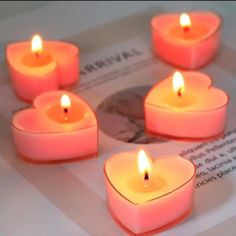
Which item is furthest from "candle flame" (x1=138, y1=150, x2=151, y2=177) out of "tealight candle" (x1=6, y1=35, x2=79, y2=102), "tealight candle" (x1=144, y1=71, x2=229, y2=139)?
"tealight candle" (x1=6, y1=35, x2=79, y2=102)

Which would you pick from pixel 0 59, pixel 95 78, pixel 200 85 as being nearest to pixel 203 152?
pixel 200 85

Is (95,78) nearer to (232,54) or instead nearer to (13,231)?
(232,54)

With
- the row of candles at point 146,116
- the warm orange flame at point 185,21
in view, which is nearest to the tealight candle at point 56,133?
the row of candles at point 146,116

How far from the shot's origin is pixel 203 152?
2.73 feet

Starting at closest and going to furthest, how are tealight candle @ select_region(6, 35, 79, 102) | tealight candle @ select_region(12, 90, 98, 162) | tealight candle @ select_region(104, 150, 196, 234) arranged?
tealight candle @ select_region(104, 150, 196, 234), tealight candle @ select_region(12, 90, 98, 162), tealight candle @ select_region(6, 35, 79, 102)

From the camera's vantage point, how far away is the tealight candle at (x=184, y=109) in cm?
84

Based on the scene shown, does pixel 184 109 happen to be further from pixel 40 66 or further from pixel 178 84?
pixel 40 66

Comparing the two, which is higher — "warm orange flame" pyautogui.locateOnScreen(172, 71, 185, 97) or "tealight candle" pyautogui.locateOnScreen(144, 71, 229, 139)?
"warm orange flame" pyautogui.locateOnScreen(172, 71, 185, 97)

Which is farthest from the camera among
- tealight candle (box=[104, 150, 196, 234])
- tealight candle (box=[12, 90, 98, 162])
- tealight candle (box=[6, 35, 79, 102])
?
tealight candle (box=[6, 35, 79, 102])

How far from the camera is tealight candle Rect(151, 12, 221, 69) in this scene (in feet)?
3.18

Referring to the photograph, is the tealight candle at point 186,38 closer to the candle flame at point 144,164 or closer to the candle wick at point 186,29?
the candle wick at point 186,29

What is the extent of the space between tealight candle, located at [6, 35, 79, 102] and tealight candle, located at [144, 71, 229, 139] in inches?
5.0

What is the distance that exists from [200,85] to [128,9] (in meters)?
0.27

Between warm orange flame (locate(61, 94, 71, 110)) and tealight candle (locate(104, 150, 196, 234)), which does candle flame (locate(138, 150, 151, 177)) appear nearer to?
tealight candle (locate(104, 150, 196, 234))
